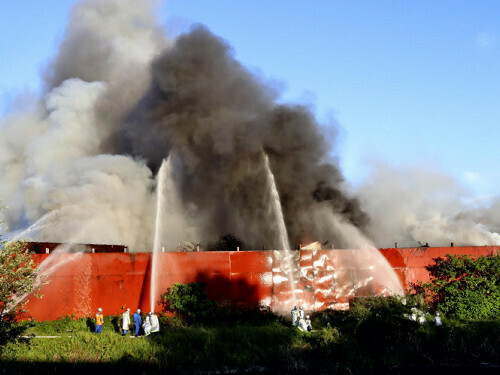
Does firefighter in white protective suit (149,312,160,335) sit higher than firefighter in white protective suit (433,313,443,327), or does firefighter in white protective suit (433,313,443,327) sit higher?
firefighter in white protective suit (149,312,160,335)

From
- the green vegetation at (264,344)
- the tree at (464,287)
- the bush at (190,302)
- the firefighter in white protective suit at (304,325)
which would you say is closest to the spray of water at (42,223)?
the green vegetation at (264,344)

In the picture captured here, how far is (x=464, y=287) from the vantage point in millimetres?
17922

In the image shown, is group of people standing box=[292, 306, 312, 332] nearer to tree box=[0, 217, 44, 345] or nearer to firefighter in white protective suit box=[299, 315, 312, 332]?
firefighter in white protective suit box=[299, 315, 312, 332]

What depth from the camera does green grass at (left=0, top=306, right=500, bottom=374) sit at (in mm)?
12562

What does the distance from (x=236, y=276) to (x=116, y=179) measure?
16660 millimetres

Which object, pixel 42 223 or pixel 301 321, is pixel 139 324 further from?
pixel 42 223

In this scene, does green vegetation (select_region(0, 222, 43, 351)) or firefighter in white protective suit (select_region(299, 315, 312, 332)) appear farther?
firefighter in white protective suit (select_region(299, 315, 312, 332))

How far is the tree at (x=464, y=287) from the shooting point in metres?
17.2

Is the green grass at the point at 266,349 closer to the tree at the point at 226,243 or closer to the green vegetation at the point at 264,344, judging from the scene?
the green vegetation at the point at 264,344

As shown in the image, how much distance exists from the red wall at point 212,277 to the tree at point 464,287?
21.1 inches

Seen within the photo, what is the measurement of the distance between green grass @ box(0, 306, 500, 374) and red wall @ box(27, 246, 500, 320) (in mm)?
1962

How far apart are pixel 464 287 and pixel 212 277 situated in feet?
32.4

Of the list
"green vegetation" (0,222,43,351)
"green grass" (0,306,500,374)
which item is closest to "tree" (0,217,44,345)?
"green vegetation" (0,222,43,351)

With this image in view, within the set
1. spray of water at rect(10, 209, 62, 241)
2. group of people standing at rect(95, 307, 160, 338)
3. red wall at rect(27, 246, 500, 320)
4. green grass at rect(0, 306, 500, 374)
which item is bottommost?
green grass at rect(0, 306, 500, 374)
